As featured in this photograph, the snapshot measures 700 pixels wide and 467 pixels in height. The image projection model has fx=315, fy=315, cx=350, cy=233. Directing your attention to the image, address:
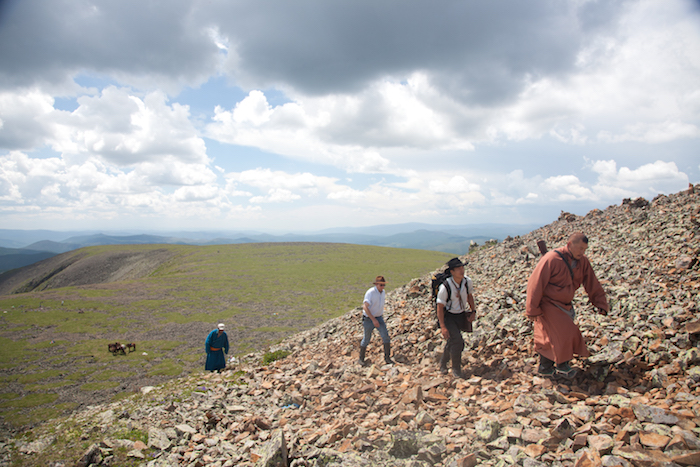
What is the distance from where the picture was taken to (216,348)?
13414 mm

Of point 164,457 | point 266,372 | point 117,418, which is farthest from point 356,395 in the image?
point 117,418

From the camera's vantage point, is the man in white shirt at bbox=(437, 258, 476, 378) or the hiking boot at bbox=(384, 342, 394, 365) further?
the hiking boot at bbox=(384, 342, 394, 365)

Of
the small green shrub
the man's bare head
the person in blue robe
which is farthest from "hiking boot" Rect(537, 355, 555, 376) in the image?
the person in blue robe

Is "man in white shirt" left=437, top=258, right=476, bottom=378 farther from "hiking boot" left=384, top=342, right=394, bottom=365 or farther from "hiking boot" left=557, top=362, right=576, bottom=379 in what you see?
"hiking boot" left=384, top=342, right=394, bottom=365

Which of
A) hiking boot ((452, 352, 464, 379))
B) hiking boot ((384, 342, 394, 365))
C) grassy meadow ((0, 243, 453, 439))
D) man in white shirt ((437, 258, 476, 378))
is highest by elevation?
man in white shirt ((437, 258, 476, 378))

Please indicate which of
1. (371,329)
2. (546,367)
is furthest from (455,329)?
(371,329)

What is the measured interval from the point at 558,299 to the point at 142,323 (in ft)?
107

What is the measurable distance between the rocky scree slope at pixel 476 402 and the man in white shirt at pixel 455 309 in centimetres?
83

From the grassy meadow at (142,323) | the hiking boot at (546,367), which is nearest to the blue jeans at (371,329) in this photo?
the hiking boot at (546,367)

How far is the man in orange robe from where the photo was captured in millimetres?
6305

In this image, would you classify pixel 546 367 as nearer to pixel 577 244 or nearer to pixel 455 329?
pixel 455 329

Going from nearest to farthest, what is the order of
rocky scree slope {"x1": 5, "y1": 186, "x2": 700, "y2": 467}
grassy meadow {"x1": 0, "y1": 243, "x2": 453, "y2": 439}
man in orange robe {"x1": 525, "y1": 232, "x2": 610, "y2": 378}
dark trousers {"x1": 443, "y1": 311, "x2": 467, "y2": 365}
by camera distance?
rocky scree slope {"x1": 5, "y1": 186, "x2": 700, "y2": 467}, man in orange robe {"x1": 525, "y1": 232, "x2": 610, "y2": 378}, dark trousers {"x1": 443, "y1": 311, "x2": 467, "y2": 365}, grassy meadow {"x1": 0, "y1": 243, "x2": 453, "y2": 439}

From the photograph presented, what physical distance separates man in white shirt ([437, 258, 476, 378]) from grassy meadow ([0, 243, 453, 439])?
49.3ft

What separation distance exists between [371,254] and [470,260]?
207 feet
